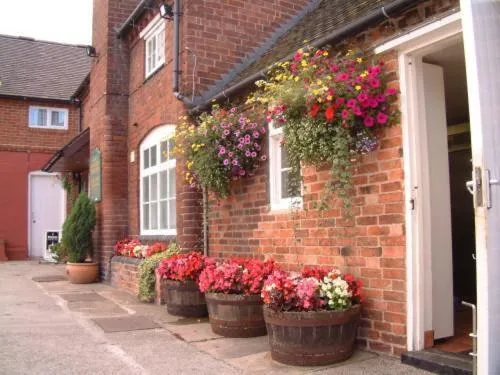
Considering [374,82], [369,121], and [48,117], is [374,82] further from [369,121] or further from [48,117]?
[48,117]

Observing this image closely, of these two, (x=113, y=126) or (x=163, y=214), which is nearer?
(x=163, y=214)

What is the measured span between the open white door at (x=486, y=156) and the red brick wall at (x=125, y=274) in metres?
6.57

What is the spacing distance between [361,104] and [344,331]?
1906mm

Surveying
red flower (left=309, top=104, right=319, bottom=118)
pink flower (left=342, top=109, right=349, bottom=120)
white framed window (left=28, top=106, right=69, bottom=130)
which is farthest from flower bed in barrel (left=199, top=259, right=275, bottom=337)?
white framed window (left=28, top=106, right=69, bottom=130)

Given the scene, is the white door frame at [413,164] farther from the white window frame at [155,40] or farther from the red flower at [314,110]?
the white window frame at [155,40]

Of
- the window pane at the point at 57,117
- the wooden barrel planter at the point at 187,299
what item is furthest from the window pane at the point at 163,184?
the window pane at the point at 57,117

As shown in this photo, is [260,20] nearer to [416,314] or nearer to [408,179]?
[408,179]

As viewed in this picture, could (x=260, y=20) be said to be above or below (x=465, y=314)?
above

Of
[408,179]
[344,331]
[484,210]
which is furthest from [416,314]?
[484,210]

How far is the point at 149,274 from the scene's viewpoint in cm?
812

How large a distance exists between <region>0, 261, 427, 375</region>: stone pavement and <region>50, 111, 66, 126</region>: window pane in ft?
35.9

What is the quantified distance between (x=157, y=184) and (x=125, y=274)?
5.65ft

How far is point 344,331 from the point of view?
4.48m

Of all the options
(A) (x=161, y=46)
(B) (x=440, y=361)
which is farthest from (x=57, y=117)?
(B) (x=440, y=361)
